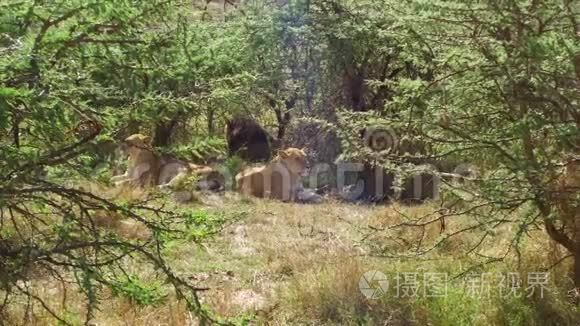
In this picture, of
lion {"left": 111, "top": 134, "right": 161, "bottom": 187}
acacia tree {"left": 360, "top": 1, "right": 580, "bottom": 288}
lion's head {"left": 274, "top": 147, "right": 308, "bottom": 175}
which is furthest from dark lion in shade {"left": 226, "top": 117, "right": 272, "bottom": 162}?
acacia tree {"left": 360, "top": 1, "right": 580, "bottom": 288}

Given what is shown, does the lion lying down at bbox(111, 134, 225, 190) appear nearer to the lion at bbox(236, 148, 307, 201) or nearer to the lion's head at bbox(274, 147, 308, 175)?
the lion at bbox(236, 148, 307, 201)

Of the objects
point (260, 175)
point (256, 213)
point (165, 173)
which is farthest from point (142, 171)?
point (256, 213)

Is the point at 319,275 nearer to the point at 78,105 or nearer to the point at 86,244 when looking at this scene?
the point at 86,244

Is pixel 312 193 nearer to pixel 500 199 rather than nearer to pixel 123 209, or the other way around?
pixel 500 199

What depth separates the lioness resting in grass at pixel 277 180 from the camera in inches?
408

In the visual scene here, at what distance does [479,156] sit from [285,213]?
4081 mm

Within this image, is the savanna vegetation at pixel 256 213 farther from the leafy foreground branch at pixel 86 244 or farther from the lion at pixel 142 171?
the lion at pixel 142 171

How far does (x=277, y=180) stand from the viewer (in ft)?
34.2

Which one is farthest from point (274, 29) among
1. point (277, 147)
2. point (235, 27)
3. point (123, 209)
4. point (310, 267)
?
point (123, 209)

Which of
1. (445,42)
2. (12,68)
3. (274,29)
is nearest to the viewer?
(12,68)

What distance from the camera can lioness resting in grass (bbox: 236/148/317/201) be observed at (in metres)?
10.4

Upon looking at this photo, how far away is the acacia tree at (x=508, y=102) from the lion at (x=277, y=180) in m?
5.65

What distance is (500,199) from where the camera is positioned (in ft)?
13.8

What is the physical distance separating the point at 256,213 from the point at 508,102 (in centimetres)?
441
